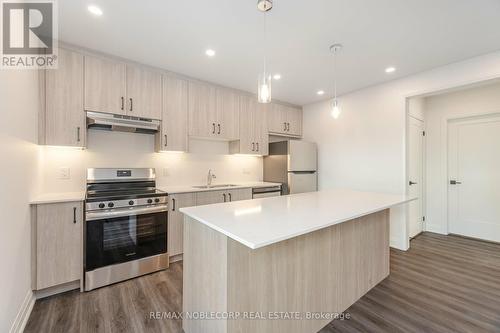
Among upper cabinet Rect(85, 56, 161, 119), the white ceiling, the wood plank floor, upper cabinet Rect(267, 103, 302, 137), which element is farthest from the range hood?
upper cabinet Rect(267, 103, 302, 137)

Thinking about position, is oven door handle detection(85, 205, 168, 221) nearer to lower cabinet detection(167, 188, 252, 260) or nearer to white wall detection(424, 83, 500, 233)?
lower cabinet detection(167, 188, 252, 260)

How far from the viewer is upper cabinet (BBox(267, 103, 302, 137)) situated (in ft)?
14.2

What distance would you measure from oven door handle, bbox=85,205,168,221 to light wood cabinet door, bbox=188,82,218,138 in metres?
1.19

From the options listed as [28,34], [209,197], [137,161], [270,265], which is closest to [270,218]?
[270,265]

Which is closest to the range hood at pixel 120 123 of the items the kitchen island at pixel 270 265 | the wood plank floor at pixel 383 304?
the kitchen island at pixel 270 265

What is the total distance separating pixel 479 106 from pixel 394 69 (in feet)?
6.35

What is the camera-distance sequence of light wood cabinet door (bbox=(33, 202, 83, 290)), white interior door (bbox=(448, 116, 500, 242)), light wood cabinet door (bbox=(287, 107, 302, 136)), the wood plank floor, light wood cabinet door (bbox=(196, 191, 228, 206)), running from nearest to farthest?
the wood plank floor → light wood cabinet door (bbox=(33, 202, 83, 290)) → light wood cabinet door (bbox=(196, 191, 228, 206)) → white interior door (bbox=(448, 116, 500, 242)) → light wood cabinet door (bbox=(287, 107, 302, 136))

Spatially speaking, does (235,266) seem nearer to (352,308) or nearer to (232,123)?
(352,308)

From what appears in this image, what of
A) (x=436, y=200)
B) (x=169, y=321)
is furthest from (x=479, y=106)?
(x=169, y=321)

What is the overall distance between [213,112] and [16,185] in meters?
2.42

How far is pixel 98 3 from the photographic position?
5.87 ft

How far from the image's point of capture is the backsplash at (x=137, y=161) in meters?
2.57

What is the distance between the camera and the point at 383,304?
2033 mm

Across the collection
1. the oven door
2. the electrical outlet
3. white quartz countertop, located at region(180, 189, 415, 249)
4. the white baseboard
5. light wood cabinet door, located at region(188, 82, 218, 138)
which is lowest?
the white baseboard
